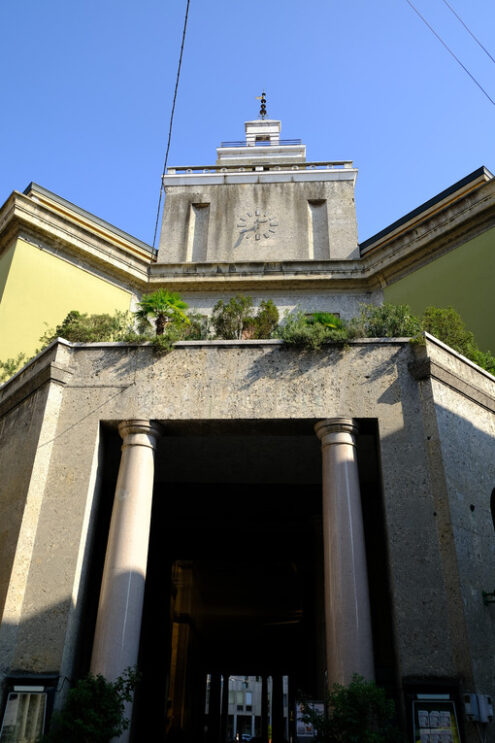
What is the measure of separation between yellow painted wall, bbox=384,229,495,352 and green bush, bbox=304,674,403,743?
36.2ft

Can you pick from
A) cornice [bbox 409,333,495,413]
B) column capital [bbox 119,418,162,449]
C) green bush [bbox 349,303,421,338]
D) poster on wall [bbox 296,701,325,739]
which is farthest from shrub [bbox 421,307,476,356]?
poster on wall [bbox 296,701,325,739]

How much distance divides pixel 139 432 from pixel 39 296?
8991mm

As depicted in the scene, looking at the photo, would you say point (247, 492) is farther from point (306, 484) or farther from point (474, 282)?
point (474, 282)

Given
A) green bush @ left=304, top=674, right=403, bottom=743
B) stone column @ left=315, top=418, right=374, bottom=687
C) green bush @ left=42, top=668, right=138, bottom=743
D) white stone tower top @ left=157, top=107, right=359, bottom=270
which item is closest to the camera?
green bush @ left=304, top=674, right=403, bottom=743

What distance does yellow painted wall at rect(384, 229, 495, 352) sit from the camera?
58.6 ft

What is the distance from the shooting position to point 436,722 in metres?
9.41

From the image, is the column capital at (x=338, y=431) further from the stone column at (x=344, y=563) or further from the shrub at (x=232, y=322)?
the shrub at (x=232, y=322)

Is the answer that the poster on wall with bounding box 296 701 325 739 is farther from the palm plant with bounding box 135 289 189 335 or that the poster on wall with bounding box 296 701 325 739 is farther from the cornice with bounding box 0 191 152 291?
the cornice with bounding box 0 191 152 291

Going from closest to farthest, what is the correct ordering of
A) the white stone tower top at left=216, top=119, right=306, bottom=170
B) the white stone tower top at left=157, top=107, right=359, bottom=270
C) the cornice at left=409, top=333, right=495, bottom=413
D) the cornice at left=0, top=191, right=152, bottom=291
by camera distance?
the cornice at left=409, top=333, right=495, bottom=413
the cornice at left=0, top=191, right=152, bottom=291
the white stone tower top at left=157, top=107, right=359, bottom=270
the white stone tower top at left=216, top=119, right=306, bottom=170

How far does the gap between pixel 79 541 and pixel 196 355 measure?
4262 mm

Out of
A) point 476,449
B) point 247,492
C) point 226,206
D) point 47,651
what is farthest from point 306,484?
point 226,206

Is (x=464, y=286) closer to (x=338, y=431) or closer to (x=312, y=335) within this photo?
(x=312, y=335)

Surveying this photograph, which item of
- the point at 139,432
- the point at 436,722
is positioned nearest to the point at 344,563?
the point at 436,722

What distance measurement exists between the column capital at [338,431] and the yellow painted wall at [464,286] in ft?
24.2
